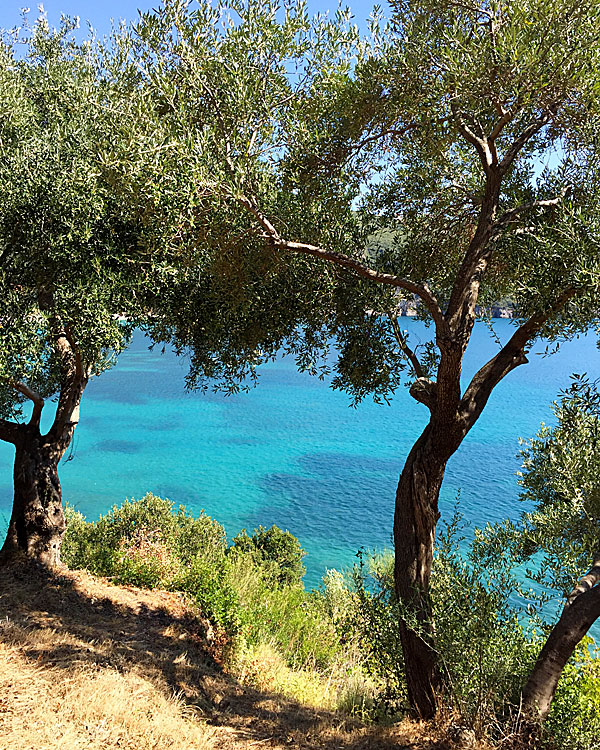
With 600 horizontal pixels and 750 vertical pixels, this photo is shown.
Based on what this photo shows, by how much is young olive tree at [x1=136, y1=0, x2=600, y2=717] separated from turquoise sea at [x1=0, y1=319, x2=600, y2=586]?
63.6 feet

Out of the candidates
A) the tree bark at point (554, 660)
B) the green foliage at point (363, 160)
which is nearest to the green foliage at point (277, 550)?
the green foliage at point (363, 160)

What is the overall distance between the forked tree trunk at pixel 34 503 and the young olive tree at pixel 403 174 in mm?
4510

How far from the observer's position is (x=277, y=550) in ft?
76.0

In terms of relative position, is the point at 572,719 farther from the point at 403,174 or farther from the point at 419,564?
the point at 403,174

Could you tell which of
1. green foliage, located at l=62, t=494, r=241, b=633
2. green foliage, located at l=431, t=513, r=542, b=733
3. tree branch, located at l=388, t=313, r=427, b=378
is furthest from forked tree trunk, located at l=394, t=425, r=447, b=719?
green foliage, located at l=62, t=494, r=241, b=633

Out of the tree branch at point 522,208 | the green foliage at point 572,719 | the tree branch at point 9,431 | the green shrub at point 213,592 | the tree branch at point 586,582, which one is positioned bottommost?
the green foliage at point 572,719

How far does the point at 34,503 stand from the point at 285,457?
116 feet

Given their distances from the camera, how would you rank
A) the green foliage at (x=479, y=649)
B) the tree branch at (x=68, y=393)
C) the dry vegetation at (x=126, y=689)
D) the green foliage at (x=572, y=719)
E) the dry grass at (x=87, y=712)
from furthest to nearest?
the tree branch at (x=68, y=393) < the green foliage at (x=479, y=649) < the green foliage at (x=572, y=719) < the dry vegetation at (x=126, y=689) < the dry grass at (x=87, y=712)

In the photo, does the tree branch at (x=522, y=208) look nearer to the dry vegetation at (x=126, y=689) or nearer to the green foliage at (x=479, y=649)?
the green foliage at (x=479, y=649)

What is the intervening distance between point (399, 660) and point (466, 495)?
97.7 feet

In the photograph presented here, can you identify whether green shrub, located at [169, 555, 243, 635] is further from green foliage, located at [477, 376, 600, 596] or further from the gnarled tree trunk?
green foliage, located at [477, 376, 600, 596]

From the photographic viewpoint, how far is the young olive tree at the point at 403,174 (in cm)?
A: 597

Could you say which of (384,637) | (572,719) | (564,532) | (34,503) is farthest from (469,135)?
(34,503)

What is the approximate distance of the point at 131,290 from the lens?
809 centimetres
